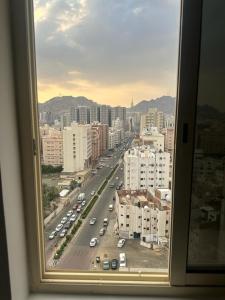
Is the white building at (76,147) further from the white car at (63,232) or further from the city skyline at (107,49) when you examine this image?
the white car at (63,232)

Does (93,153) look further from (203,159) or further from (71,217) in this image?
(203,159)

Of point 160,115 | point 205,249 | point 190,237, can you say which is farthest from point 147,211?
point 160,115

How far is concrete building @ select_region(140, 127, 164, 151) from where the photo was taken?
131 centimetres

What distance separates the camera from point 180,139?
1271 millimetres

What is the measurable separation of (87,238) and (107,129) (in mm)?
574

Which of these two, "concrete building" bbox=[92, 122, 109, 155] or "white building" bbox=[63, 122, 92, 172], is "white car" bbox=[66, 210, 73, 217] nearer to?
"white building" bbox=[63, 122, 92, 172]

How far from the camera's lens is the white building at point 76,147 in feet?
4.34

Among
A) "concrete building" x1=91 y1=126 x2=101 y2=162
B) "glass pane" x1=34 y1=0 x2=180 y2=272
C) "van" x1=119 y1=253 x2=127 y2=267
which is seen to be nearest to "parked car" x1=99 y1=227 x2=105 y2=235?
"glass pane" x1=34 y1=0 x2=180 y2=272

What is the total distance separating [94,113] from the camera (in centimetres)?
131

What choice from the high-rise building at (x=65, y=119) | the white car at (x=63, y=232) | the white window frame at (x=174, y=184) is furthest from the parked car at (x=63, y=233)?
the high-rise building at (x=65, y=119)

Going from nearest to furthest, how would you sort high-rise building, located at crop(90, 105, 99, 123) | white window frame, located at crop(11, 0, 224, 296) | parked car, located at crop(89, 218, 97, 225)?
white window frame, located at crop(11, 0, 224, 296)
high-rise building, located at crop(90, 105, 99, 123)
parked car, located at crop(89, 218, 97, 225)

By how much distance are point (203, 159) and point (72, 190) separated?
65 cm

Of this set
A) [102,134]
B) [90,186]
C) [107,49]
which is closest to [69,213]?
[90,186]

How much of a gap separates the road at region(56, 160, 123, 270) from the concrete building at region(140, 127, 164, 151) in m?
0.16
